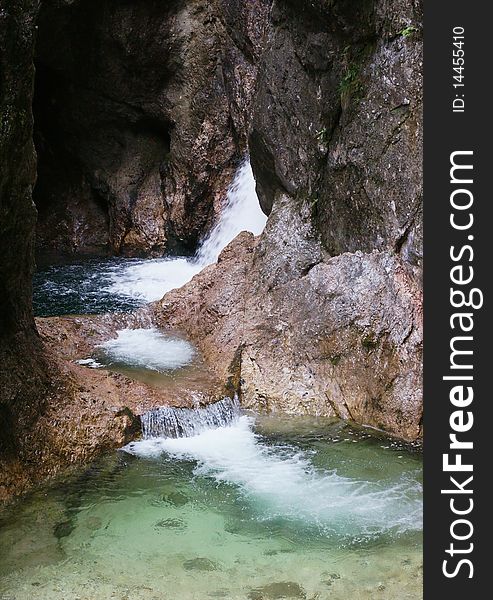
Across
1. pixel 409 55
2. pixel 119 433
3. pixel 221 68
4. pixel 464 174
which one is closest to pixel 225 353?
pixel 119 433

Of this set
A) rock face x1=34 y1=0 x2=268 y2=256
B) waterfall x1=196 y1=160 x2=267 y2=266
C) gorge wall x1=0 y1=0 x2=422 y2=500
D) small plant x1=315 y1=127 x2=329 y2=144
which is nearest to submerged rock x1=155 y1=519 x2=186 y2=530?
gorge wall x1=0 y1=0 x2=422 y2=500

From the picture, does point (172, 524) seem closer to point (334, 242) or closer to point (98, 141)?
point (334, 242)

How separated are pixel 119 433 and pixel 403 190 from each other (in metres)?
3.52

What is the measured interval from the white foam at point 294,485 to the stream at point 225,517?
16 millimetres

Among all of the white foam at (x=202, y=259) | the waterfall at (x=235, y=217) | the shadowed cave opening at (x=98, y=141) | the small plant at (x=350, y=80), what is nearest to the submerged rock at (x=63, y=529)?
the small plant at (x=350, y=80)

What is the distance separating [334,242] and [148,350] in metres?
2.45

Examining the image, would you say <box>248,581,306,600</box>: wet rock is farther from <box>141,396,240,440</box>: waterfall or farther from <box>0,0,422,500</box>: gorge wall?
<box>141,396,240,440</box>: waterfall

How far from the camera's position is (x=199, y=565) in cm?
453

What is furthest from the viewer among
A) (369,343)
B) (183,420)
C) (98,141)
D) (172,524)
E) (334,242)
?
(98,141)

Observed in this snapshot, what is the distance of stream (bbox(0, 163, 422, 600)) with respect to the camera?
4301mm

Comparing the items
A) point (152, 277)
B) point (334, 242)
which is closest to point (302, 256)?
point (334, 242)

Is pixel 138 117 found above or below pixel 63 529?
above

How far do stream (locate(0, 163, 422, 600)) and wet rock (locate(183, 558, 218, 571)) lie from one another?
0.01m

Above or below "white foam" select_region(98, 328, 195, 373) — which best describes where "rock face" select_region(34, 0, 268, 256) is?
above
